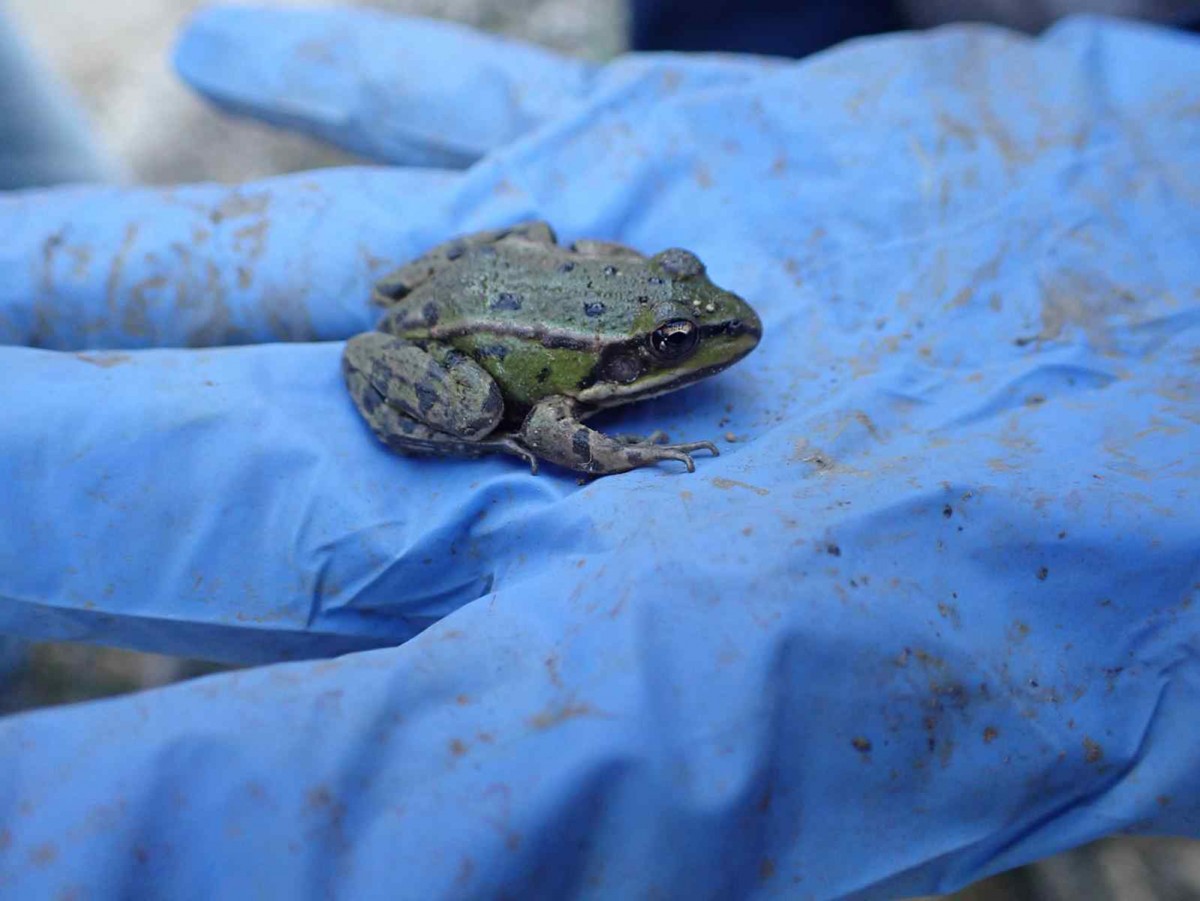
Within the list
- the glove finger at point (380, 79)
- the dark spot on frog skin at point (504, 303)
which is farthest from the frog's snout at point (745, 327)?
the glove finger at point (380, 79)

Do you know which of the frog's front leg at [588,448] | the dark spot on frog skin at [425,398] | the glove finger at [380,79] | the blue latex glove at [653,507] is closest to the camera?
the blue latex glove at [653,507]

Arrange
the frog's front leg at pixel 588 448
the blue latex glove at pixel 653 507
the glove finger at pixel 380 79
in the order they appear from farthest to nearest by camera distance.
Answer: the glove finger at pixel 380 79 → the frog's front leg at pixel 588 448 → the blue latex glove at pixel 653 507

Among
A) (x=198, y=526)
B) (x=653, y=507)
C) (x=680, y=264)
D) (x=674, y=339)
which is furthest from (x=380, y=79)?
(x=653, y=507)

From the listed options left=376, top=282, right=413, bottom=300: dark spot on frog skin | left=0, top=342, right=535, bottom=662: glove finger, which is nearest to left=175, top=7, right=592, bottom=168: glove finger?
left=376, top=282, right=413, bottom=300: dark spot on frog skin

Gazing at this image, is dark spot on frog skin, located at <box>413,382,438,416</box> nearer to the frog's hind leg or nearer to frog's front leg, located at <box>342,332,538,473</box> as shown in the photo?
frog's front leg, located at <box>342,332,538,473</box>

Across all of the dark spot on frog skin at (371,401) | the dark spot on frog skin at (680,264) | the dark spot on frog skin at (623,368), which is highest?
the dark spot on frog skin at (680,264)

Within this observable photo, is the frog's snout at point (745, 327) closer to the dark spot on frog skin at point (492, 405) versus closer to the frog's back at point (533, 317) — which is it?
the frog's back at point (533, 317)

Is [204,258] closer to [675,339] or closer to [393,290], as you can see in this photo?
[393,290]
